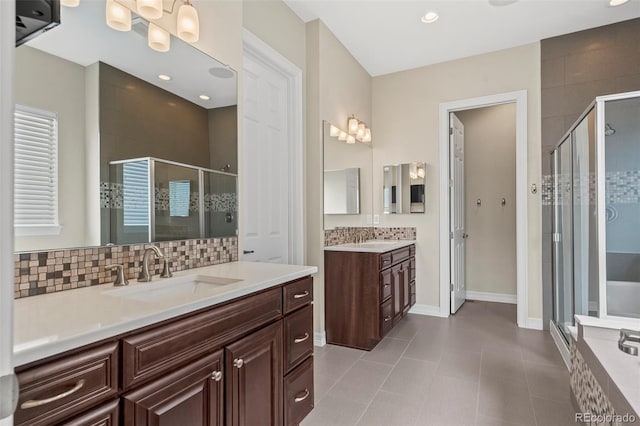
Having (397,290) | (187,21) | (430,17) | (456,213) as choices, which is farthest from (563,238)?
(187,21)

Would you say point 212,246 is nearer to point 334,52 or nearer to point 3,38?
point 3,38

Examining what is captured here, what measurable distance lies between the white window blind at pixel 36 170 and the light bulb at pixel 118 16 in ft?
1.64

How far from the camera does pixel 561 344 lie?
9.06 feet

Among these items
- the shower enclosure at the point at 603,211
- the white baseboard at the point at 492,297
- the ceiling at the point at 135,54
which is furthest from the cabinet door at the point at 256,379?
the white baseboard at the point at 492,297

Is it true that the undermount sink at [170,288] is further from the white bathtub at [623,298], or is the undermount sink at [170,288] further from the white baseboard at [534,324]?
the white baseboard at [534,324]

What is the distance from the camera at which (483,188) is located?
4551mm

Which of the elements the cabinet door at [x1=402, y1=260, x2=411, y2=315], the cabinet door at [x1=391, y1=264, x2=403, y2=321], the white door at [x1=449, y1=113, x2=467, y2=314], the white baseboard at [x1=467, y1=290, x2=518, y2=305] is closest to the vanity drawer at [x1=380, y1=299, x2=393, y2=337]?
the cabinet door at [x1=391, y1=264, x2=403, y2=321]

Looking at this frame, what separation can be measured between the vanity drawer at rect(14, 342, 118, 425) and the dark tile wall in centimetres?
372

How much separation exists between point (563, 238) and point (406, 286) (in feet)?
4.80

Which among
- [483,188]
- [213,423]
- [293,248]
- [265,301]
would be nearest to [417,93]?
[483,188]

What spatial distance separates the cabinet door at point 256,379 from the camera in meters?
1.23

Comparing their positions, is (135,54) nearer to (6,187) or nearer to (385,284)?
(6,187)

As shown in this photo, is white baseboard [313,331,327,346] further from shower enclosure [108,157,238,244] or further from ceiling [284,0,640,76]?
ceiling [284,0,640,76]

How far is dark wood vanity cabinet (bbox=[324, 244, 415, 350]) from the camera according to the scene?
112 inches
